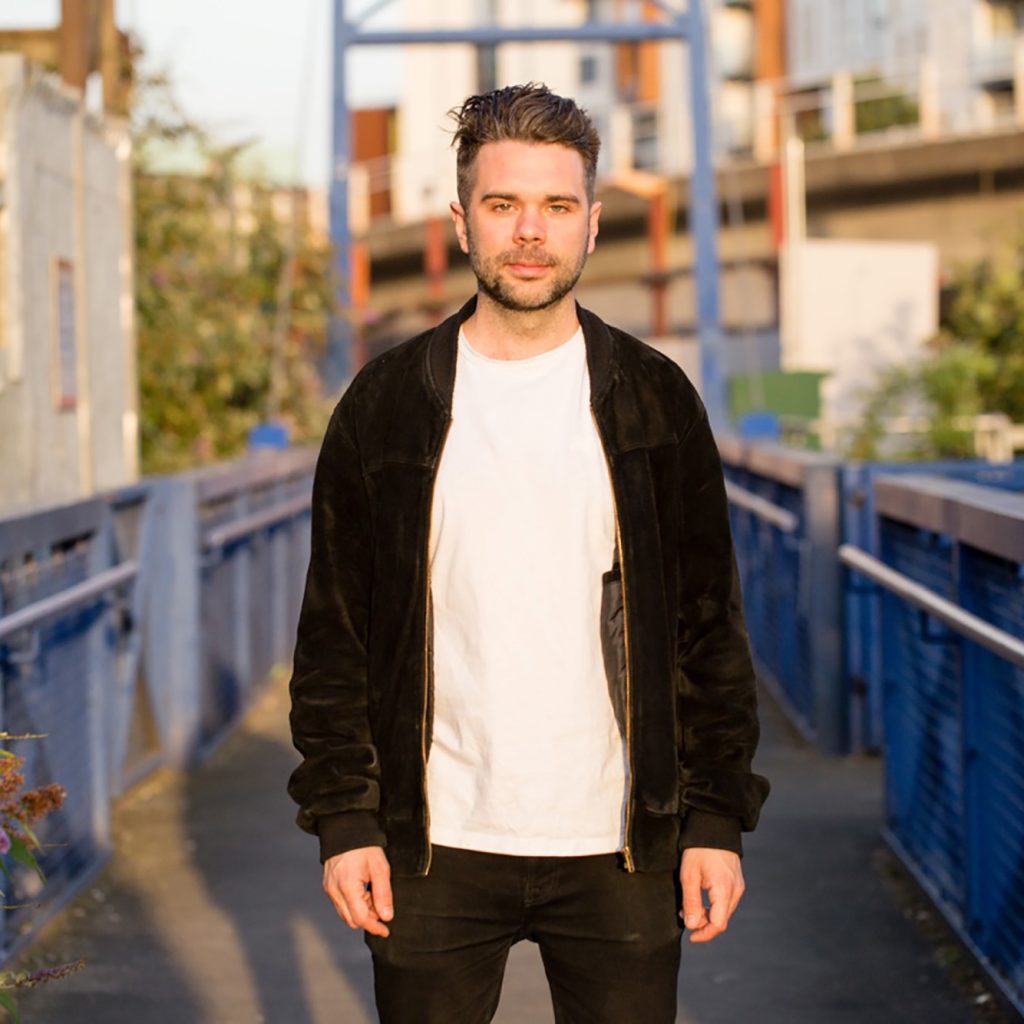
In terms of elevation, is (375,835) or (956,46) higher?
(956,46)

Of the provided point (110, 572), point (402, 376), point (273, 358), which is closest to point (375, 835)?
point (402, 376)

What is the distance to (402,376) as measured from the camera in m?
3.41

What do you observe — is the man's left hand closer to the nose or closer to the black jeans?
the black jeans

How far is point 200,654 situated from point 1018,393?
12.0 meters

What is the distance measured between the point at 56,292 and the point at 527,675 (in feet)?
22.4

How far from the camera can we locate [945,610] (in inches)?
238

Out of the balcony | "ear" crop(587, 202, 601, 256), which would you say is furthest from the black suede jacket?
the balcony

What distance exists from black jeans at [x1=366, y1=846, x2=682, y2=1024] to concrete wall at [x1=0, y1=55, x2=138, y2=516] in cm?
461

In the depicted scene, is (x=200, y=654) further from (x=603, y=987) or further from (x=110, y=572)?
(x=603, y=987)

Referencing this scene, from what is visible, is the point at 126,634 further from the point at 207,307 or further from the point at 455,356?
the point at 207,307

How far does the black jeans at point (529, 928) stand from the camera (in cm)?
328

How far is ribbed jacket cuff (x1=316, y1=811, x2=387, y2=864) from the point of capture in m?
3.29

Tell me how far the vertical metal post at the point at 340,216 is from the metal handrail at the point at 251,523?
5.89 metres

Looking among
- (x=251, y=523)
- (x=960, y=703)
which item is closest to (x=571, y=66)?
(x=251, y=523)
